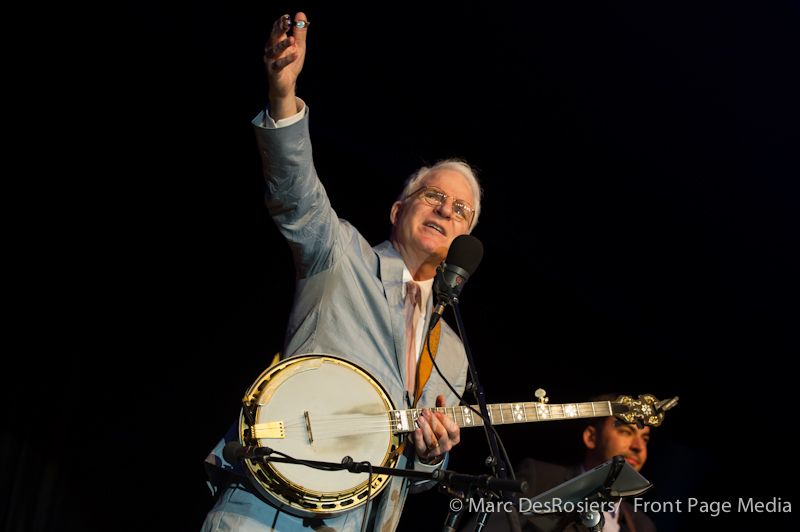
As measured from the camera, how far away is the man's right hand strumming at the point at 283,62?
153 cm

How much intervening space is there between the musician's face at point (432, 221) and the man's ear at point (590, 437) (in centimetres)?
229

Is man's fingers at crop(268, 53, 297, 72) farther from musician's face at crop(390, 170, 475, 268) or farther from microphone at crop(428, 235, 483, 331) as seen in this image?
musician's face at crop(390, 170, 475, 268)

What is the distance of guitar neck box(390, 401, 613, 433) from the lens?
6.33 feet

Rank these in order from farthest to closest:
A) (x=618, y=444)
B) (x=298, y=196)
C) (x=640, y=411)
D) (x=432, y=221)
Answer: (x=618, y=444) → (x=640, y=411) → (x=432, y=221) → (x=298, y=196)

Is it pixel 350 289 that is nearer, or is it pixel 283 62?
pixel 283 62

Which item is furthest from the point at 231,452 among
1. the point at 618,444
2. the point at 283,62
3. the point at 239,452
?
the point at 618,444

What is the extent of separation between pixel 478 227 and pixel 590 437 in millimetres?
1835

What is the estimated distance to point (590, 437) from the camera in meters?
4.02

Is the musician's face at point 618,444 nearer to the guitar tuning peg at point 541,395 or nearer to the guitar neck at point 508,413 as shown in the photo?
the guitar neck at point 508,413

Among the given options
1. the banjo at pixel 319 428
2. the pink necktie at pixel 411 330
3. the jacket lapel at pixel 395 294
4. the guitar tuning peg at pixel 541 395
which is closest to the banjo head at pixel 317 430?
the banjo at pixel 319 428

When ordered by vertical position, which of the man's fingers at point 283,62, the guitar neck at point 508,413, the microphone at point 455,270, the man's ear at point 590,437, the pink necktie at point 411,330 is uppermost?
the man's fingers at point 283,62

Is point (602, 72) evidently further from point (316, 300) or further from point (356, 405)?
point (356, 405)

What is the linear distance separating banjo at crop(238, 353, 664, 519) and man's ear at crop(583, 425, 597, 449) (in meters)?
2.58

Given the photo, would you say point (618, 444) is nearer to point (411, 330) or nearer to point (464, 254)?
point (411, 330)
